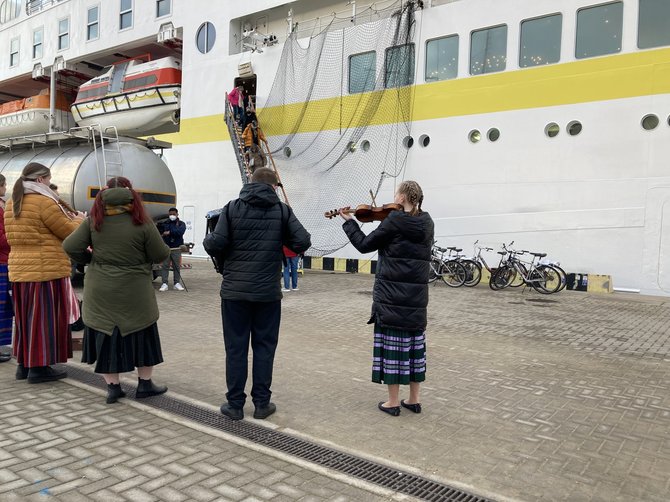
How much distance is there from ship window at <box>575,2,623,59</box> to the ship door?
874 cm

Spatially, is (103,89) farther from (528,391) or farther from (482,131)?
(528,391)

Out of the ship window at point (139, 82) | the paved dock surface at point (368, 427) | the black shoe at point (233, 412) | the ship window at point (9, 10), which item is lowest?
the paved dock surface at point (368, 427)

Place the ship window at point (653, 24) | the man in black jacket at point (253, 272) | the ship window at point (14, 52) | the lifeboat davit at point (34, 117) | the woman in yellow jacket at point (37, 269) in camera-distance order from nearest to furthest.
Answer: the man in black jacket at point (253, 272) < the woman in yellow jacket at point (37, 269) < the ship window at point (653, 24) < the lifeboat davit at point (34, 117) < the ship window at point (14, 52)

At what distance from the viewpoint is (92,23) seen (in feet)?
63.6

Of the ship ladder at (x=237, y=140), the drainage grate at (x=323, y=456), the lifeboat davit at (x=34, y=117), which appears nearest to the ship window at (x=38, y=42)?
the lifeboat davit at (x=34, y=117)

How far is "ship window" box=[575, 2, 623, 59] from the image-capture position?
1016cm

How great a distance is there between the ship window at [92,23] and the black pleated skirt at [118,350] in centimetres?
1883

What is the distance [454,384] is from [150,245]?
2821 mm

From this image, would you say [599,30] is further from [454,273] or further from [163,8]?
[163,8]

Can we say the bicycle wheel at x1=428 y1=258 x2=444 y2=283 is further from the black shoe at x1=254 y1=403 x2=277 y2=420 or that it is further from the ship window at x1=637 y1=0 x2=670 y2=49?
the black shoe at x1=254 y1=403 x2=277 y2=420

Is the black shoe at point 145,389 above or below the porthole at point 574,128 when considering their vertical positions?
below

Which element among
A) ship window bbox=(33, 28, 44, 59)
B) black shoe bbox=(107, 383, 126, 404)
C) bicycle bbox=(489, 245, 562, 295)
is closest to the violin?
black shoe bbox=(107, 383, 126, 404)

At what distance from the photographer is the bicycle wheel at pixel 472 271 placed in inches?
457

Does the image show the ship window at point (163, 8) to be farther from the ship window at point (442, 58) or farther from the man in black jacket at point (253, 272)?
the man in black jacket at point (253, 272)
